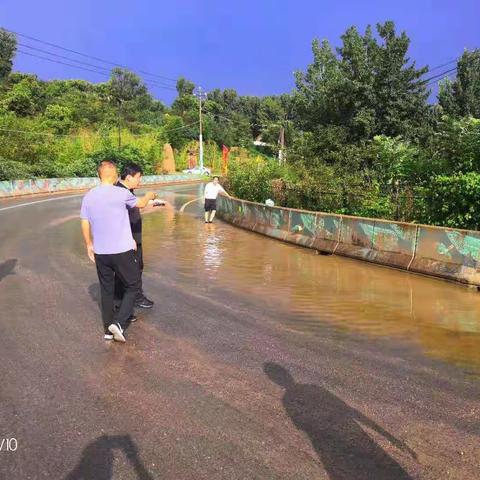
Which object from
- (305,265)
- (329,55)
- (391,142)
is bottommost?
(305,265)

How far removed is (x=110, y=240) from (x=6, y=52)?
84.7m

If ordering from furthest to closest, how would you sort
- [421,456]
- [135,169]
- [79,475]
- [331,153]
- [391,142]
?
[331,153] → [391,142] → [135,169] → [421,456] → [79,475]

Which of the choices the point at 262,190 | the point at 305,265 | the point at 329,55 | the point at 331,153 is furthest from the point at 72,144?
the point at 305,265

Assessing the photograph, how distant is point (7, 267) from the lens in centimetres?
987

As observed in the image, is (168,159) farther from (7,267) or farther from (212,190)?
(7,267)

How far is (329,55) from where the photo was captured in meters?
36.0

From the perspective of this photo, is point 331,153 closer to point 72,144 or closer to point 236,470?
point 236,470

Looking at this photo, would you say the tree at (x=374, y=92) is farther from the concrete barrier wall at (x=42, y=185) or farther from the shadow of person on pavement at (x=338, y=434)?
the shadow of person on pavement at (x=338, y=434)

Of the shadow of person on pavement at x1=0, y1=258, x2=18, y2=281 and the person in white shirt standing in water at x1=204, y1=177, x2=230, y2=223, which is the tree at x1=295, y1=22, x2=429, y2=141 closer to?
the person in white shirt standing in water at x1=204, y1=177, x2=230, y2=223

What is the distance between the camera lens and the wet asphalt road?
333 cm

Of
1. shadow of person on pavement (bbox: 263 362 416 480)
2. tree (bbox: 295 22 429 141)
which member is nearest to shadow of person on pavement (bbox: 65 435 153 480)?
shadow of person on pavement (bbox: 263 362 416 480)

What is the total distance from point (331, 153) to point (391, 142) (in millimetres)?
12739

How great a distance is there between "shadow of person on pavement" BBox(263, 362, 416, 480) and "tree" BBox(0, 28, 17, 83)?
8133cm

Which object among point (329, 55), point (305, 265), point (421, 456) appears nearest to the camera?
point (421, 456)
